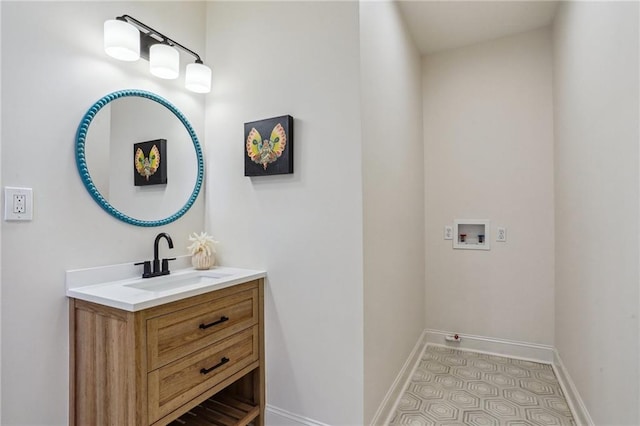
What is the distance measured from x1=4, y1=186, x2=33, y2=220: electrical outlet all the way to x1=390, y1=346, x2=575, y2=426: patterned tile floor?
2038mm

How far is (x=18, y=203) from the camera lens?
50.4 inches

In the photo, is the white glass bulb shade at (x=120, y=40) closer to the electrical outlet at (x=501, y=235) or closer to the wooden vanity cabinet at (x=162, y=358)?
the wooden vanity cabinet at (x=162, y=358)

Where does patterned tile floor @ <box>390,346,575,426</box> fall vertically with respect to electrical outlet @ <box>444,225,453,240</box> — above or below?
below

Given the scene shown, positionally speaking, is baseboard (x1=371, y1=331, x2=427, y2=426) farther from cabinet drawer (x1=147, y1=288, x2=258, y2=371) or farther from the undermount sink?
the undermount sink

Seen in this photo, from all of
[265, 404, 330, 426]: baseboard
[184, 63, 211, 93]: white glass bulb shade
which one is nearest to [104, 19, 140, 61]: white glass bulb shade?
[184, 63, 211, 93]: white glass bulb shade

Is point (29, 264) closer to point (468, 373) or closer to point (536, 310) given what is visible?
point (468, 373)

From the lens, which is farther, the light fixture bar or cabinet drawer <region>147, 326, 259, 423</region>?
the light fixture bar

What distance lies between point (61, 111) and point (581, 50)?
2609mm

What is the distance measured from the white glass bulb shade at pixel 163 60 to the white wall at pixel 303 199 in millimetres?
365

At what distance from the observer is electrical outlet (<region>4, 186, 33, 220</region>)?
4.11 ft

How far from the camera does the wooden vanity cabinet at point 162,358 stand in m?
1.21

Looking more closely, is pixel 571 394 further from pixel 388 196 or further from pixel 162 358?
pixel 162 358

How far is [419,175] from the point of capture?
9.09ft

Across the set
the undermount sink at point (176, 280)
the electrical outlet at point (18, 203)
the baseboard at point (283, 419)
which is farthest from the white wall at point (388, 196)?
the electrical outlet at point (18, 203)
